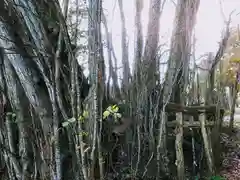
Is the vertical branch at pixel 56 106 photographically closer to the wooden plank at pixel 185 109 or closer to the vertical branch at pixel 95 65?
the vertical branch at pixel 95 65

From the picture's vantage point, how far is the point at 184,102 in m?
3.16

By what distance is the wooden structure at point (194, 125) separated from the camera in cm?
276

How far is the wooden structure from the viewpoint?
9.06 feet

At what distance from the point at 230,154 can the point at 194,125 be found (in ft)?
3.28

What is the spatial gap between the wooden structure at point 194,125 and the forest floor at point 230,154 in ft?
0.69

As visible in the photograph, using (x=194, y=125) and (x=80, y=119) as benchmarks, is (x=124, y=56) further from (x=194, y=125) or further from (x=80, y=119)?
(x=80, y=119)

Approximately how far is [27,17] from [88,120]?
3.43 ft

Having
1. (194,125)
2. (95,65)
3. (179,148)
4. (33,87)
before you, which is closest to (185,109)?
(194,125)

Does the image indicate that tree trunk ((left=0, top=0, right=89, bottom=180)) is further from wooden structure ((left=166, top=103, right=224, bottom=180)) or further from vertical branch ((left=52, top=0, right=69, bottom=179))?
wooden structure ((left=166, top=103, right=224, bottom=180))

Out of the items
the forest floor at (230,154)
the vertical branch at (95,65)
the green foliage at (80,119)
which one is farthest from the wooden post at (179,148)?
the green foliage at (80,119)

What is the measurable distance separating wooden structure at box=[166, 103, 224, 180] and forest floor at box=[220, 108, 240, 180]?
21cm

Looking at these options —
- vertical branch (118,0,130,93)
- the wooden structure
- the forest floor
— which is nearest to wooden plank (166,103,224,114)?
the wooden structure

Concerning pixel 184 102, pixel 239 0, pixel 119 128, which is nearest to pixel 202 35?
pixel 239 0

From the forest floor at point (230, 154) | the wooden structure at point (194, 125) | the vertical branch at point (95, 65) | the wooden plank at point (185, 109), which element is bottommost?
the forest floor at point (230, 154)
